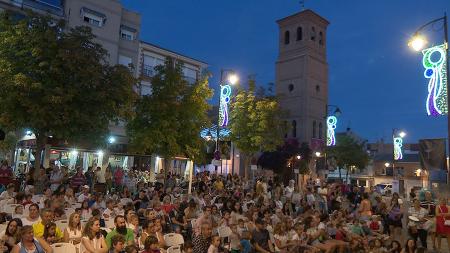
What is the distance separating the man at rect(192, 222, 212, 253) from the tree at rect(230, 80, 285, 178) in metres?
19.1

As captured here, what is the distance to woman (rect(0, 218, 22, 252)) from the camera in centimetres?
712

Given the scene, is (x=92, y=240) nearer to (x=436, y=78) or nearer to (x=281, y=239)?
(x=281, y=239)

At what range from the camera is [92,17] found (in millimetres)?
29188

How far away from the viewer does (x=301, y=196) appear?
19.5 metres

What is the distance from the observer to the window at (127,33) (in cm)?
3141

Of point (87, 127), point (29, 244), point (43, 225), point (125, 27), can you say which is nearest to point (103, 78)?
point (87, 127)

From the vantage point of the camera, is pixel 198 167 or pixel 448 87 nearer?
pixel 448 87

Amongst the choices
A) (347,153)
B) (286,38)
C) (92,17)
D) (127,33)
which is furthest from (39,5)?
(347,153)

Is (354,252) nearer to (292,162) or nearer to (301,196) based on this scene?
(301,196)

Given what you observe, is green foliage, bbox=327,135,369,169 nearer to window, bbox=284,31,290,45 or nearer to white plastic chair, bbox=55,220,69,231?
window, bbox=284,31,290,45

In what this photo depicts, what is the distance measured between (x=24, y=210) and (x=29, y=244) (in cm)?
385

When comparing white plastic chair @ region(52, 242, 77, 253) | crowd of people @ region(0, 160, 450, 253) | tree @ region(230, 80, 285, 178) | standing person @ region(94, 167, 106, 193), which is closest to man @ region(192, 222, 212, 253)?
crowd of people @ region(0, 160, 450, 253)

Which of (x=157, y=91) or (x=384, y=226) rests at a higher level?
(x=157, y=91)

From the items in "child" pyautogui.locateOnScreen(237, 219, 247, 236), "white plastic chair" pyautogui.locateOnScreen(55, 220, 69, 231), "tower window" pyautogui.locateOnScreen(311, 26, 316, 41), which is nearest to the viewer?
"white plastic chair" pyautogui.locateOnScreen(55, 220, 69, 231)
